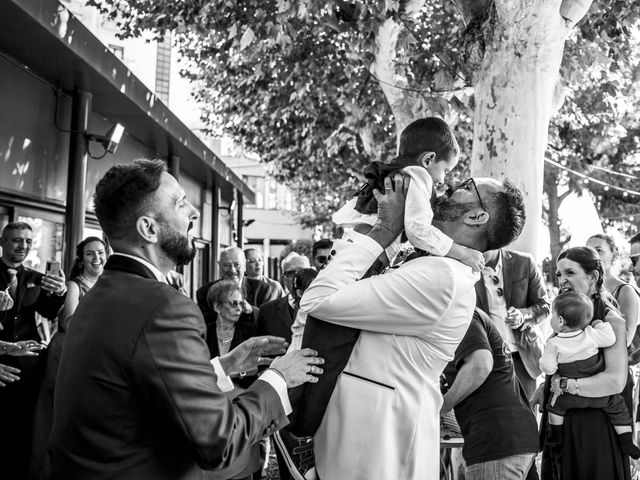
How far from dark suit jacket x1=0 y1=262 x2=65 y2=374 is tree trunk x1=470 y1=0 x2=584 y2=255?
376cm

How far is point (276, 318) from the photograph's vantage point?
5145 mm

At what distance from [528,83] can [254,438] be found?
4.54 m

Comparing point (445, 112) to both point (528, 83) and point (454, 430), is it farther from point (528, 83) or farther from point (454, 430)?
point (454, 430)

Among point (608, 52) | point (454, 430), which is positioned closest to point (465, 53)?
point (454, 430)

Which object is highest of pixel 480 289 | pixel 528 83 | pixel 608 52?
pixel 608 52

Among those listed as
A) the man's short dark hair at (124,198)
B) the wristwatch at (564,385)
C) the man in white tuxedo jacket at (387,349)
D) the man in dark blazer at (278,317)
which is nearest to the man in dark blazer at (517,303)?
the wristwatch at (564,385)

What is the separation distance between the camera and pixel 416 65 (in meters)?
12.9

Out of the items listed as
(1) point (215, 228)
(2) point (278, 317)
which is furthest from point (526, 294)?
(1) point (215, 228)

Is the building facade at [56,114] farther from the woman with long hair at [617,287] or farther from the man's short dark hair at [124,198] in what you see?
the woman with long hair at [617,287]

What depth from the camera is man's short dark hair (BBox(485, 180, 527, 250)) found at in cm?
247

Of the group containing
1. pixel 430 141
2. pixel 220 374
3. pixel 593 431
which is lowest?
pixel 593 431

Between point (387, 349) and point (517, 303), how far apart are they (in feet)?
8.74

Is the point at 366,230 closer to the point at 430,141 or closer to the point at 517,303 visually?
Result: the point at 430,141

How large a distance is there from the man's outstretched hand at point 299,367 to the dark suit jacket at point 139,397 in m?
0.24
